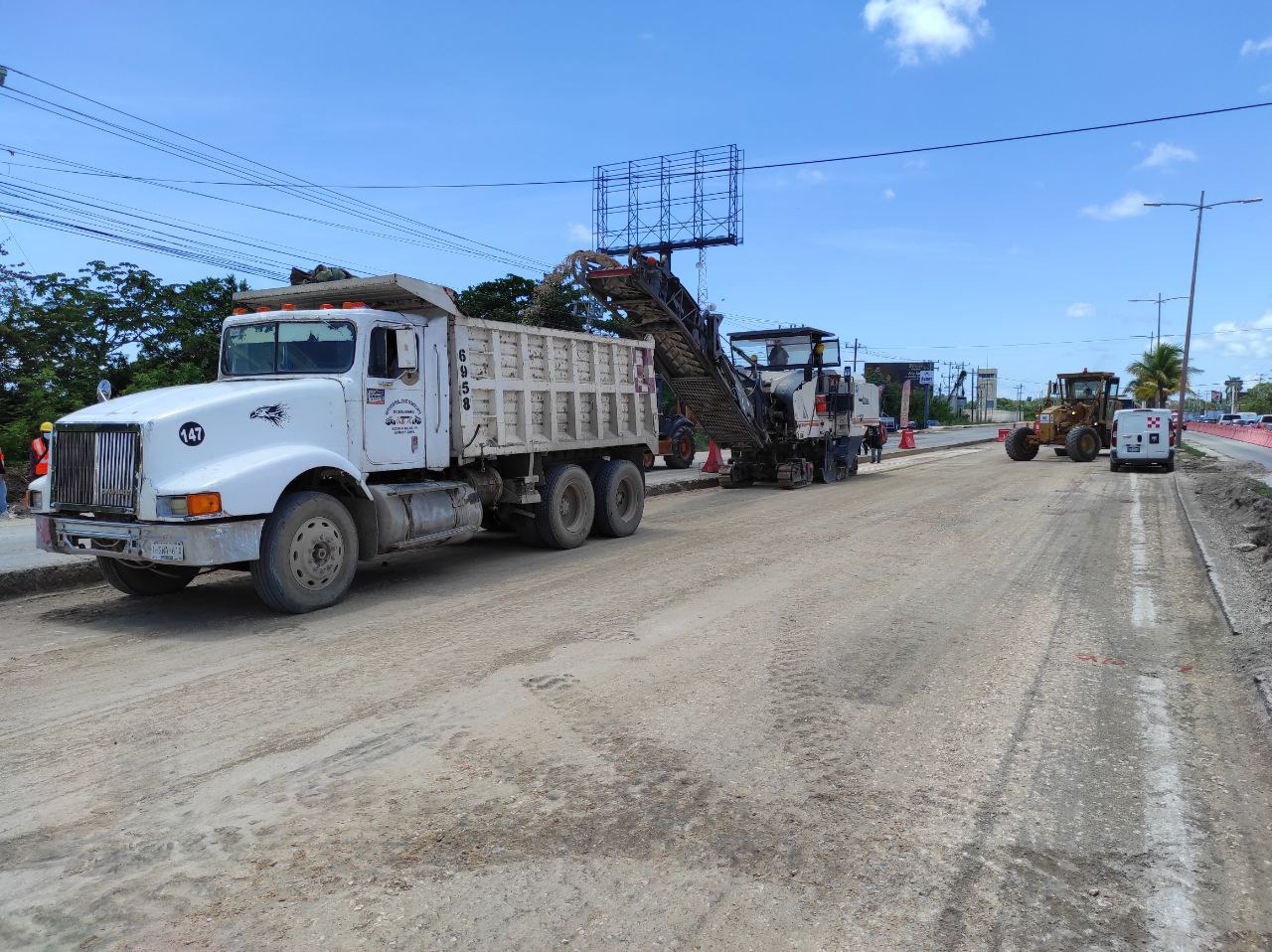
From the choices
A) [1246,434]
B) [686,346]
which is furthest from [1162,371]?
[686,346]

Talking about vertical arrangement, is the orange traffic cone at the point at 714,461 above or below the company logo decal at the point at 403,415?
below

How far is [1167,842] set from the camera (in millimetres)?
3410

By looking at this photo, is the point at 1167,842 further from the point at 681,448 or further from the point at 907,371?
the point at 907,371

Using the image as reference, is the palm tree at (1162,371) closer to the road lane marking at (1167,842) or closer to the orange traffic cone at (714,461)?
the orange traffic cone at (714,461)

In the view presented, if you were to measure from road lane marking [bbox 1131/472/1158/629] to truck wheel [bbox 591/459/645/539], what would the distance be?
5830 mm

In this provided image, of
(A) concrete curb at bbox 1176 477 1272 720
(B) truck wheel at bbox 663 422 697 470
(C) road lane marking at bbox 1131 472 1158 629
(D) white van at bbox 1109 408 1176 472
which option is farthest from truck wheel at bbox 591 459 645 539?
→ (D) white van at bbox 1109 408 1176 472

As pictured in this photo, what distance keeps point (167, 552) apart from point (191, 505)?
0.40 metres

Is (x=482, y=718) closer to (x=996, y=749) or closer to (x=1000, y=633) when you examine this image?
(x=996, y=749)


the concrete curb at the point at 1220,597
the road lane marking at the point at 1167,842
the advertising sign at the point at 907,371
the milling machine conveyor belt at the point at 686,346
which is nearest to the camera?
the road lane marking at the point at 1167,842

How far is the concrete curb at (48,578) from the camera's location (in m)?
8.24

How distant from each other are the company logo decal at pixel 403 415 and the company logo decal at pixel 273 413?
1.08m

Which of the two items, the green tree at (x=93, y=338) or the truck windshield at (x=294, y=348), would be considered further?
the green tree at (x=93, y=338)

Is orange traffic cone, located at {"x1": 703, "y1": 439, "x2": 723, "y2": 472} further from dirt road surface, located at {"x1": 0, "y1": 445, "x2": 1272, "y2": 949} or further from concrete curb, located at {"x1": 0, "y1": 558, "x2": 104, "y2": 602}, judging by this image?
concrete curb, located at {"x1": 0, "y1": 558, "x2": 104, "y2": 602}

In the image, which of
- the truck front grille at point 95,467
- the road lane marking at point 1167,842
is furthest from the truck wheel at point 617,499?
the road lane marking at point 1167,842
